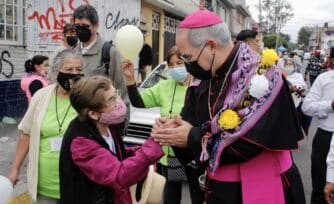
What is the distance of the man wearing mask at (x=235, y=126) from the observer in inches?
85.9

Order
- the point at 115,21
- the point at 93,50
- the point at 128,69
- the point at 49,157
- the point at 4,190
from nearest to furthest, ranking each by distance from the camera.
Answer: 1. the point at 4,190
2. the point at 49,157
3. the point at 128,69
4. the point at 93,50
5. the point at 115,21

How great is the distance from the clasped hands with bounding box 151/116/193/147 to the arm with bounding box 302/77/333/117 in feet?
8.09

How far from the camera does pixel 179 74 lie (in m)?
4.22

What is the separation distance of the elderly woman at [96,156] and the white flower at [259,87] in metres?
0.62

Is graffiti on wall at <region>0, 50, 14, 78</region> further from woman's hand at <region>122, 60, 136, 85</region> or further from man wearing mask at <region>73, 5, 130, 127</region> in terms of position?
woman's hand at <region>122, 60, 136, 85</region>

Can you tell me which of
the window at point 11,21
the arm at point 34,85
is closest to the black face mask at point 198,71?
the arm at point 34,85

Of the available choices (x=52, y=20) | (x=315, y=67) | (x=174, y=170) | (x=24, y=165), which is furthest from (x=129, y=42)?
(x=315, y=67)

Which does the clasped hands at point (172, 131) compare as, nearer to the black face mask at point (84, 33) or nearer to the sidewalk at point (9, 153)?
the black face mask at point (84, 33)

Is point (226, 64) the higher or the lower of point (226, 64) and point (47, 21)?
the lower

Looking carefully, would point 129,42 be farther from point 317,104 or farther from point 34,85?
point 34,85

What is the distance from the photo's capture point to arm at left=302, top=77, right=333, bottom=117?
441cm

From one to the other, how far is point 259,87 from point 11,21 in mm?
9157

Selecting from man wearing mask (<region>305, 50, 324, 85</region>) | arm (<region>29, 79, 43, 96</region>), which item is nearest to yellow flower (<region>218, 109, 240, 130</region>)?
arm (<region>29, 79, 43, 96</region>)

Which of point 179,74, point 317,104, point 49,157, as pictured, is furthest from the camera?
point 317,104
